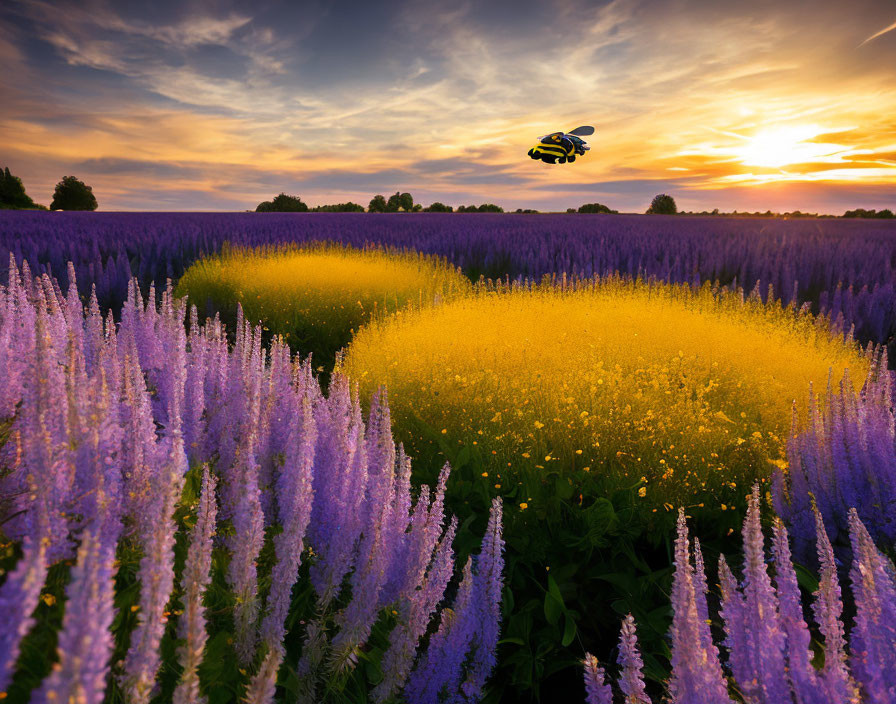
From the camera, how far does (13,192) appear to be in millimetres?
56188

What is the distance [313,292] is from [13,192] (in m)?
64.3

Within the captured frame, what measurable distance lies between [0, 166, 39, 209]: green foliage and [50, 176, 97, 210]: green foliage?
3.46 meters

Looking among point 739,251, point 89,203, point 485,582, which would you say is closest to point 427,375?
point 485,582

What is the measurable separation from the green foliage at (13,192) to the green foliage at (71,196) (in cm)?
346

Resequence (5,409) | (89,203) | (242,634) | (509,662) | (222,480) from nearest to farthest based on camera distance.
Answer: (242,634)
(5,409)
(222,480)
(509,662)
(89,203)

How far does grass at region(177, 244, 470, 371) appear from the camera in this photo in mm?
7891

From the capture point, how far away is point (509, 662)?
2.30 metres

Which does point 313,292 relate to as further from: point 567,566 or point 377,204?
point 377,204

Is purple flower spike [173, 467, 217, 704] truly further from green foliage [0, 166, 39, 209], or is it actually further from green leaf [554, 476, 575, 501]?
green foliage [0, 166, 39, 209]

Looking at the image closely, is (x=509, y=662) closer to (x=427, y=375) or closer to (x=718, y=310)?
(x=427, y=375)

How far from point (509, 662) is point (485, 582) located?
32.6 inches

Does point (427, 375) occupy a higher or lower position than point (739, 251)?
lower

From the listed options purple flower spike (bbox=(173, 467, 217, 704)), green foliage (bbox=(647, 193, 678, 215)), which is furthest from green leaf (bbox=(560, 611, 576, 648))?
green foliage (bbox=(647, 193, 678, 215))

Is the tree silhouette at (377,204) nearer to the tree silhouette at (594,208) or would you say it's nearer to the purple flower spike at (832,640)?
the tree silhouette at (594,208)
